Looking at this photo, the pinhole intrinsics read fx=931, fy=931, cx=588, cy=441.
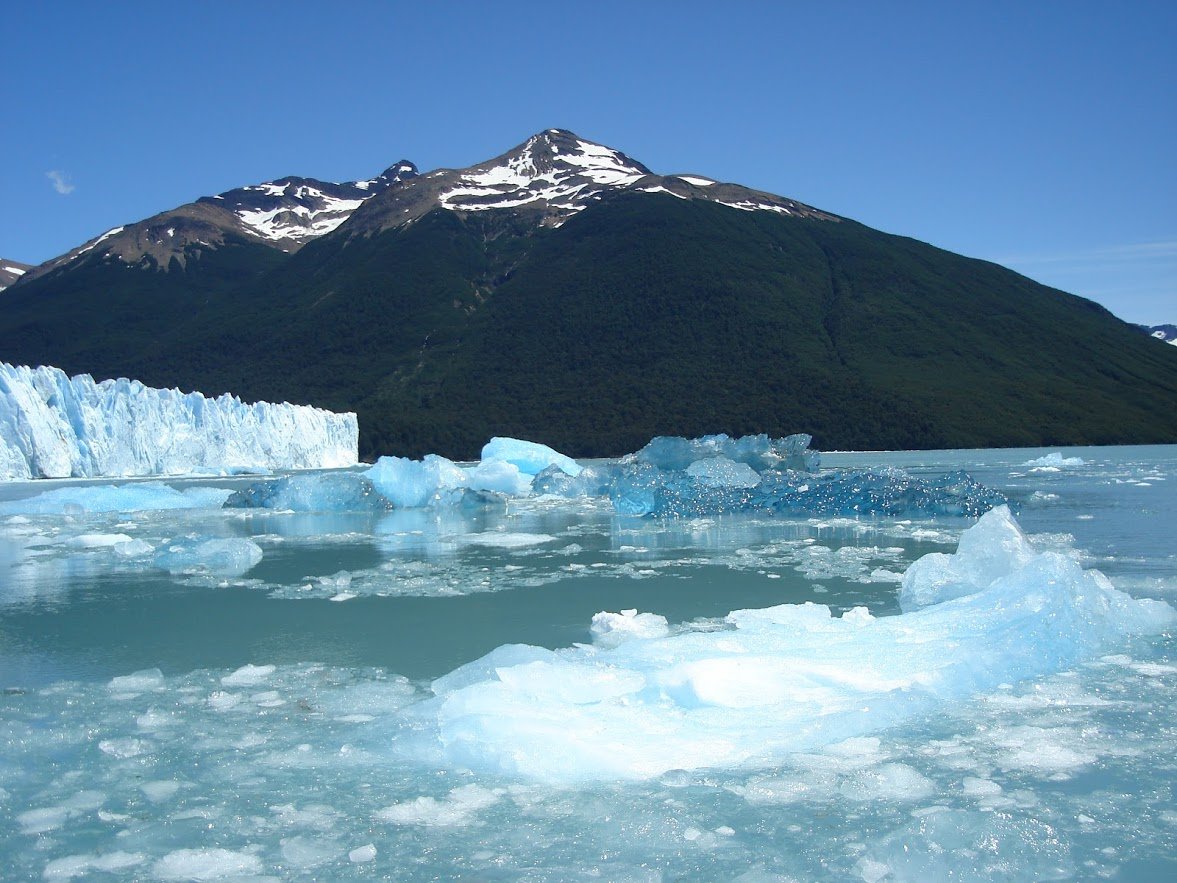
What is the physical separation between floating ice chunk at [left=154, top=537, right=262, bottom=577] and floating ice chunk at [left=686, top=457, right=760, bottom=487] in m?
8.85

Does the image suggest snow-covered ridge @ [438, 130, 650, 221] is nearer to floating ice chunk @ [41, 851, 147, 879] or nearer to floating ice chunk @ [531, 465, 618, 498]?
floating ice chunk @ [531, 465, 618, 498]

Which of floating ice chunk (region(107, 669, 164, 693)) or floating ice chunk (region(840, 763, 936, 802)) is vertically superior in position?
floating ice chunk (region(840, 763, 936, 802))

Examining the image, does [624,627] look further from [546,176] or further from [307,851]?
[546,176]

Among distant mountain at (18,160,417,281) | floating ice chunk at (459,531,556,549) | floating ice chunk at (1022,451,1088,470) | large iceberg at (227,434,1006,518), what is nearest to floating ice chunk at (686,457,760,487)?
large iceberg at (227,434,1006,518)

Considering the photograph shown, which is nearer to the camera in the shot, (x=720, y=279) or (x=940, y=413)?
(x=940, y=413)

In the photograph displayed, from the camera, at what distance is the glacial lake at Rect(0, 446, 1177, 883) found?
297 cm

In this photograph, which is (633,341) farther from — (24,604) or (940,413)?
(24,604)

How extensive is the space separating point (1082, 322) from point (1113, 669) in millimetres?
85574

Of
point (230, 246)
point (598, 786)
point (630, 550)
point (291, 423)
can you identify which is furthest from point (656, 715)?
point (230, 246)

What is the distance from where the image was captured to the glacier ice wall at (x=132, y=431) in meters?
30.6

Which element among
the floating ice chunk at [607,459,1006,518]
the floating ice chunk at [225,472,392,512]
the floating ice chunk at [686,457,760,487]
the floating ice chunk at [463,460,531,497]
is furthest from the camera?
the floating ice chunk at [463,460,531,497]

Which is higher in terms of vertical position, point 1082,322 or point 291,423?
point 1082,322

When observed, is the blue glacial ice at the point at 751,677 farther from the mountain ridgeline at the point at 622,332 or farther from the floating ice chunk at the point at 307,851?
the mountain ridgeline at the point at 622,332

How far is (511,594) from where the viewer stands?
8133 mm
